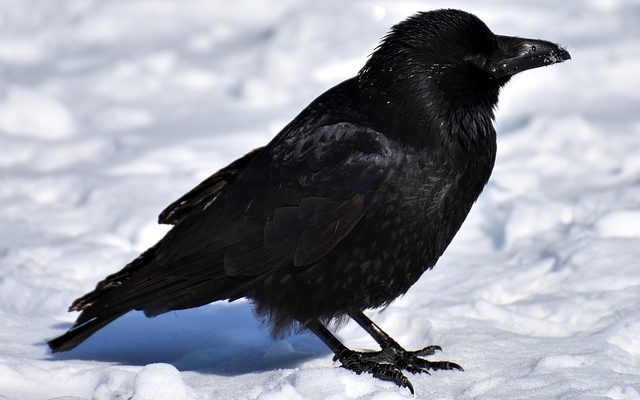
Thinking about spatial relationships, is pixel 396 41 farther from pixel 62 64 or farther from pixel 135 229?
pixel 62 64

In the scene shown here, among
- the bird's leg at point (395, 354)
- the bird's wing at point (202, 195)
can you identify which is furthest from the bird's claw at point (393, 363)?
the bird's wing at point (202, 195)

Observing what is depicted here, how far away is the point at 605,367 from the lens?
4.17 meters

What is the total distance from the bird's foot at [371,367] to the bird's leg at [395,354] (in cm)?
4

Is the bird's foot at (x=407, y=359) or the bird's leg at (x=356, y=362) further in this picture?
the bird's foot at (x=407, y=359)

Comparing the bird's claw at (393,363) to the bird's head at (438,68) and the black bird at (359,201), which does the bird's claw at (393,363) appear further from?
the bird's head at (438,68)

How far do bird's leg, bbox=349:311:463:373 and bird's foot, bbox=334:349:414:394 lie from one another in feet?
0.12

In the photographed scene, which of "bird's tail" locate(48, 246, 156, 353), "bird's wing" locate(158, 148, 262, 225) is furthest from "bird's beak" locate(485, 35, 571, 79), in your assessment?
"bird's tail" locate(48, 246, 156, 353)

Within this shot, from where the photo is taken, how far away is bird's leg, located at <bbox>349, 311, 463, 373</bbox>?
4.32 metres

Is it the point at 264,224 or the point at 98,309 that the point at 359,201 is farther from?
the point at 98,309

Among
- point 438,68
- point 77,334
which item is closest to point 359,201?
point 438,68

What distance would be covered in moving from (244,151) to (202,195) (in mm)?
2271

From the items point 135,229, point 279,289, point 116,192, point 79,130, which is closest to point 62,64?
point 79,130

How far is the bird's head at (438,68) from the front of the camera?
166 inches

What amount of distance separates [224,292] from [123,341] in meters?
0.73
